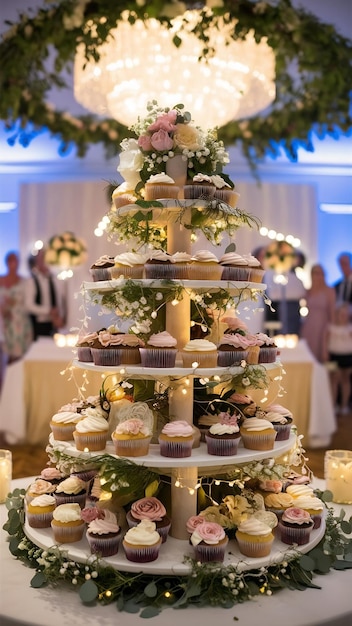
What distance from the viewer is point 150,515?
2102mm

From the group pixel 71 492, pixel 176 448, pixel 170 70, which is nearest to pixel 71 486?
pixel 71 492

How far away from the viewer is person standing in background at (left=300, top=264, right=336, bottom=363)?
7.94 m

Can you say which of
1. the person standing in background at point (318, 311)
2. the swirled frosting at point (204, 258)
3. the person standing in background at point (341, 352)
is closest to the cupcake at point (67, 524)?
the swirled frosting at point (204, 258)

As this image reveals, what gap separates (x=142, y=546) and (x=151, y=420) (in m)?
0.48

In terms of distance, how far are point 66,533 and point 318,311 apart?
21.1 ft

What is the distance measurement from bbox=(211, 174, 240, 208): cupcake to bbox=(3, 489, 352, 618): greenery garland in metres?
1.46

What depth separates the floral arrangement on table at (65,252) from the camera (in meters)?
8.52

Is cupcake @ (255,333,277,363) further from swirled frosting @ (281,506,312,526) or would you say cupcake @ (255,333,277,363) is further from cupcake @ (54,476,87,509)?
cupcake @ (54,476,87,509)

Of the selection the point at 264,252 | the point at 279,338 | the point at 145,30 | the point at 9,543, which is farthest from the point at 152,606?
the point at 264,252

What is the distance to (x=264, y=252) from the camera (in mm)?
8938

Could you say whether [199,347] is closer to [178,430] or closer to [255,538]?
[178,430]

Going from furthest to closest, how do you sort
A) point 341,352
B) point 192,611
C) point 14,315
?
point 341,352
point 14,315
point 192,611

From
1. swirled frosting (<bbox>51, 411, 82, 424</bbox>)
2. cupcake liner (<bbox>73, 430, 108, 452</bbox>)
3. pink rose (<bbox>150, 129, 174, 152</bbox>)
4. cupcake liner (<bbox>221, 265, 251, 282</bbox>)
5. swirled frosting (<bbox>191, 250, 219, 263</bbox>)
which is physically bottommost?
cupcake liner (<bbox>73, 430, 108, 452</bbox>)

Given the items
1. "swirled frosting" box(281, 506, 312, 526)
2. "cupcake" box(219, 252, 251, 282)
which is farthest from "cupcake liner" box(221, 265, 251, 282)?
"swirled frosting" box(281, 506, 312, 526)
